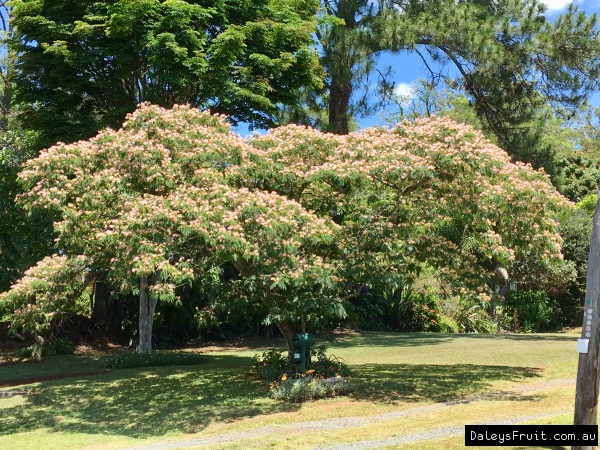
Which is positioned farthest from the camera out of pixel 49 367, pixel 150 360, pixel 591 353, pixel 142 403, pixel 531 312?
pixel 531 312

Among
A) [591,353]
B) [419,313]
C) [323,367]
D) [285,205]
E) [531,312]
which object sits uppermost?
[285,205]

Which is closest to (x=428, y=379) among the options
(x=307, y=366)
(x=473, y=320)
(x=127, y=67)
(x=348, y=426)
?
(x=307, y=366)

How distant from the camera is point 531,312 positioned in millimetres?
23766

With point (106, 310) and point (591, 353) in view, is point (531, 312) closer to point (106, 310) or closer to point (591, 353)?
point (106, 310)

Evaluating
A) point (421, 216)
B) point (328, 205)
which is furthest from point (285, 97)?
point (421, 216)

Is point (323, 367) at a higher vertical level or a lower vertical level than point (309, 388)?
higher

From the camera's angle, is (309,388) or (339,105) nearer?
(309,388)

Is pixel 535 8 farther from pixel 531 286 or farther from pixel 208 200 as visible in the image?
pixel 208 200

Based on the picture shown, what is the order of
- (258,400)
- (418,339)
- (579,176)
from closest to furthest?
(258,400)
(418,339)
(579,176)

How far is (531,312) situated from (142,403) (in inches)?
663

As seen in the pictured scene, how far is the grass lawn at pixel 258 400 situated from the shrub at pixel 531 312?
730 centimetres

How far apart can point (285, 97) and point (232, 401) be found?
10008mm

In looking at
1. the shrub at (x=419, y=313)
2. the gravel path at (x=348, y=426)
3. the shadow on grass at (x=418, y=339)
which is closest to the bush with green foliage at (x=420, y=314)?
the shrub at (x=419, y=313)

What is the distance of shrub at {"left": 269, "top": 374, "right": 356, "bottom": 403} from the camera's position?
34.0 feet
